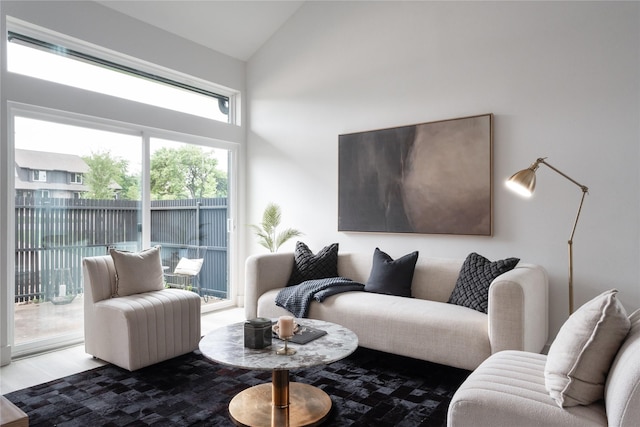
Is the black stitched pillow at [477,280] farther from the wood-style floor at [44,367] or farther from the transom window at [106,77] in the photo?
the transom window at [106,77]

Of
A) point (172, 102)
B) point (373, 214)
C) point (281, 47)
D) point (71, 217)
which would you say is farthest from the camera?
point (281, 47)

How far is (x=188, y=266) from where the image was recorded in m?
4.68

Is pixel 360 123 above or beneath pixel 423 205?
above

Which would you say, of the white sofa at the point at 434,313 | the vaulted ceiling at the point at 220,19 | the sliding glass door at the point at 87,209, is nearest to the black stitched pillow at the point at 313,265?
the white sofa at the point at 434,313

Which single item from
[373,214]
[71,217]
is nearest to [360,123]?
[373,214]

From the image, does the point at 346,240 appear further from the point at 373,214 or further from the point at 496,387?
the point at 496,387

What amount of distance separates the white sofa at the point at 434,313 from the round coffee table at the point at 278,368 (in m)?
0.67

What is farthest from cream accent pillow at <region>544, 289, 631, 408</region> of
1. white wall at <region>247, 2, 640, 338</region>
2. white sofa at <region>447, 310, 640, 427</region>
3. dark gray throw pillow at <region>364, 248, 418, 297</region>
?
dark gray throw pillow at <region>364, 248, 418, 297</region>

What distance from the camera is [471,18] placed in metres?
3.69

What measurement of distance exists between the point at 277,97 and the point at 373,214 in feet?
6.14

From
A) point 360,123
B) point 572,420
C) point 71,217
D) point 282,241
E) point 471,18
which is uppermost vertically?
point 471,18

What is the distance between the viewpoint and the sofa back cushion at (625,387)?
131 centimetres

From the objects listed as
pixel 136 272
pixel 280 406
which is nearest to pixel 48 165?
pixel 136 272

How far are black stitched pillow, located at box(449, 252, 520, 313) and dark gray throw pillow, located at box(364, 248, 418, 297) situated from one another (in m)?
0.42
